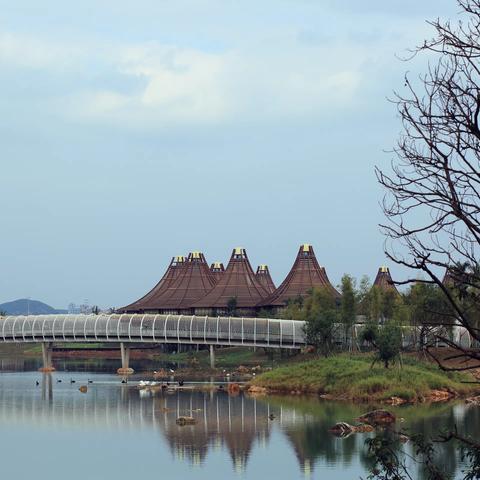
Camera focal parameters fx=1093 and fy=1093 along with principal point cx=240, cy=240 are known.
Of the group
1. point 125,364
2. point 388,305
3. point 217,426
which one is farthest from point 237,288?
point 217,426

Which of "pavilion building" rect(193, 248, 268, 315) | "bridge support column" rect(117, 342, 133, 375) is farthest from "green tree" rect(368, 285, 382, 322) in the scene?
"pavilion building" rect(193, 248, 268, 315)

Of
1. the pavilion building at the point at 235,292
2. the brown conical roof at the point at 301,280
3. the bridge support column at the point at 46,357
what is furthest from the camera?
the pavilion building at the point at 235,292

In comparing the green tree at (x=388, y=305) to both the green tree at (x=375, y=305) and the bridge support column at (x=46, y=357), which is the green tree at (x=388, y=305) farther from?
the bridge support column at (x=46, y=357)

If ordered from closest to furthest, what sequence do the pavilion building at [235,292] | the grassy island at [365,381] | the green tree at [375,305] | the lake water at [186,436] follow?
the lake water at [186,436], the grassy island at [365,381], the green tree at [375,305], the pavilion building at [235,292]

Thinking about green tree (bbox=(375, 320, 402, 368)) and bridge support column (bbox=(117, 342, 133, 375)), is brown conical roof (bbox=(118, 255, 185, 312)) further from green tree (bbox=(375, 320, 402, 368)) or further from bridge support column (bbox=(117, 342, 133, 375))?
green tree (bbox=(375, 320, 402, 368))

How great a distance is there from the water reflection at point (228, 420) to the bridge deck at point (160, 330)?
18.4 metres

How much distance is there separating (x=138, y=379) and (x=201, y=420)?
27970mm

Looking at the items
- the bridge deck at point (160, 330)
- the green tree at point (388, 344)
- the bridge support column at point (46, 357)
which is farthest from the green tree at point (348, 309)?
the bridge support column at point (46, 357)

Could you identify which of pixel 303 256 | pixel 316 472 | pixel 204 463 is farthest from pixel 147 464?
pixel 303 256

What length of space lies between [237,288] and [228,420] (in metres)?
60.5

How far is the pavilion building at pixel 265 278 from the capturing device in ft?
400

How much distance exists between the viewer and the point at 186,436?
4656 centimetres

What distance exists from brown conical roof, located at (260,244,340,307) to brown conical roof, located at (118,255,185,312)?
14023 millimetres

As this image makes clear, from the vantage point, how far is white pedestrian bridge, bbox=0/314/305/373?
87.1 m
